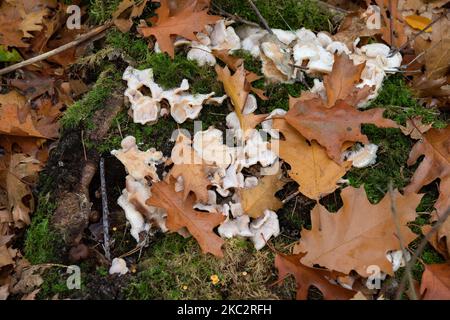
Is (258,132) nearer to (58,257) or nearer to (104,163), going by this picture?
(104,163)

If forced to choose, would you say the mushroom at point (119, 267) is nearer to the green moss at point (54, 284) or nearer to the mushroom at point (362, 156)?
the green moss at point (54, 284)

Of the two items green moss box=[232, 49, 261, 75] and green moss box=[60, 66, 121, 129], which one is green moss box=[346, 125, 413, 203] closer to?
green moss box=[232, 49, 261, 75]

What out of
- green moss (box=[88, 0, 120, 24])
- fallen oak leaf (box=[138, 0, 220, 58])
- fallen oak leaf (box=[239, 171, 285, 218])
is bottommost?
fallen oak leaf (box=[239, 171, 285, 218])

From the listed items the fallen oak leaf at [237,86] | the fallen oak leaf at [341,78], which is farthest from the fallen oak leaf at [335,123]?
the fallen oak leaf at [237,86]

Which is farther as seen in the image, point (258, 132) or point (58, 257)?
point (258, 132)

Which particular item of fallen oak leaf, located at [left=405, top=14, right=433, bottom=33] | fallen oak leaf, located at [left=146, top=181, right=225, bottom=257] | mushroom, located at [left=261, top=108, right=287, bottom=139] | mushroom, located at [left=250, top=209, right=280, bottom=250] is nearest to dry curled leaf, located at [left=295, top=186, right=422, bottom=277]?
mushroom, located at [left=250, top=209, right=280, bottom=250]
